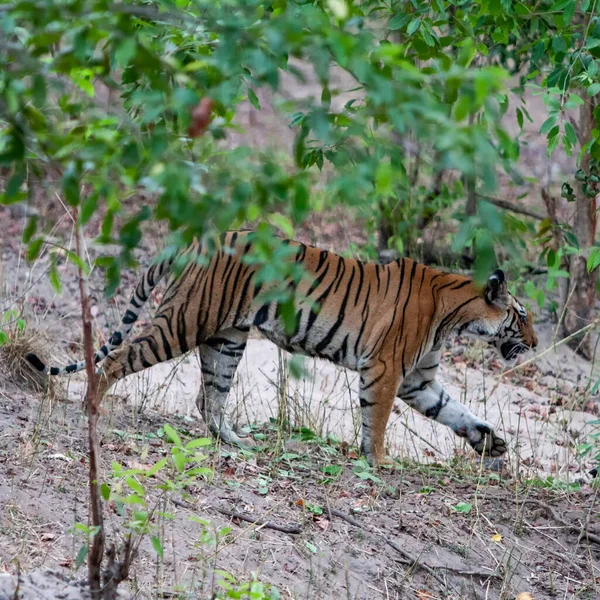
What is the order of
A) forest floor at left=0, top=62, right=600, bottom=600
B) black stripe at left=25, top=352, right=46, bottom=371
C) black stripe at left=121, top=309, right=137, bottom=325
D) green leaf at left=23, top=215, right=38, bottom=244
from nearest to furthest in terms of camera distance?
1. green leaf at left=23, top=215, right=38, bottom=244
2. forest floor at left=0, top=62, right=600, bottom=600
3. black stripe at left=25, top=352, right=46, bottom=371
4. black stripe at left=121, top=309, right=137, bottom=325

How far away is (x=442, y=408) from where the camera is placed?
20.8 ft

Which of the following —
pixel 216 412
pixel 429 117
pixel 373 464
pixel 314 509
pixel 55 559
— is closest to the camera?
pixel 429 117

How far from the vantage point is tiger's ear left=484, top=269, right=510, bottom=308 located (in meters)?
6.14

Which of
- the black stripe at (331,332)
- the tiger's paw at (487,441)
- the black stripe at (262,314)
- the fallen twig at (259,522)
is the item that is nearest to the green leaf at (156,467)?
the fallen twig at (259,522)

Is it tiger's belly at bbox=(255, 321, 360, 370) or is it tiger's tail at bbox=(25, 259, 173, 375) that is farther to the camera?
Result: tiger's belly at bbox=(255, 321, 360, 370)

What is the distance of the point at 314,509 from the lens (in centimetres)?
459

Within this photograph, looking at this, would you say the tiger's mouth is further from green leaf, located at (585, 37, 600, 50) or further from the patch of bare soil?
green leaf, located at (585, 37, 600, 50)

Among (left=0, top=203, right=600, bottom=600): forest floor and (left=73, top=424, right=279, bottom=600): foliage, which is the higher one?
(left=73, top=424, right=279, bottom=600): foliage

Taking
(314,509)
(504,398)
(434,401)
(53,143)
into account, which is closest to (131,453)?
(314,509)

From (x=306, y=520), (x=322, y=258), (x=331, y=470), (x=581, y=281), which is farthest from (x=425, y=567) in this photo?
(x=581, y=281)

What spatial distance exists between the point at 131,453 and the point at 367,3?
2763mm

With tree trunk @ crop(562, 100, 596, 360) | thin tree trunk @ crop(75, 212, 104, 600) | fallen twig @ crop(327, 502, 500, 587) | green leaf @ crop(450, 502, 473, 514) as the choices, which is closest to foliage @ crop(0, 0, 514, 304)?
thin tree trunk @ crop(75, 212, 104, 600)

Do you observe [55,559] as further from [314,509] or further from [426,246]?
[426,246]

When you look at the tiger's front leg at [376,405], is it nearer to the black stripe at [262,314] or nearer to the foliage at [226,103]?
the black stripe at [262,314]
